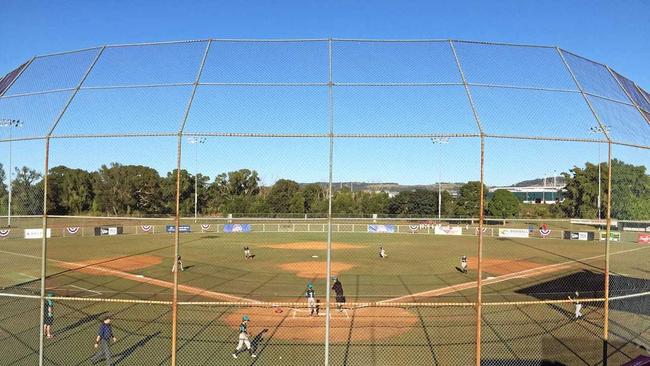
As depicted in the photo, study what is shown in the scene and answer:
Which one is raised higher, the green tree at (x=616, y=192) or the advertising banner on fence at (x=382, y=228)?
the green tree at (x=616, y=192)

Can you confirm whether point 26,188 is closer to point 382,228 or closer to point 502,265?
point 502,265

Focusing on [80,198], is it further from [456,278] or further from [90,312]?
[456,278]

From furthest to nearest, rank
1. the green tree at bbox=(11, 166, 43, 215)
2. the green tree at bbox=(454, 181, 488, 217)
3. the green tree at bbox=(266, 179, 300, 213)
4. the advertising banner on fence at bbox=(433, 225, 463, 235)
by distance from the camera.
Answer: the green tree at bbox=(266, 179, 300, 213) → the green tree at bbox=(454, 181, 488, 217) → the advertising banner on fence at bbox=(433, 225, 463, 235) → the green tree at bbox=(11, 166, 43, 215)

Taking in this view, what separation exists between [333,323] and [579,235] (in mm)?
38506

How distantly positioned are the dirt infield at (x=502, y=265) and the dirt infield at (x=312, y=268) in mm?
8774

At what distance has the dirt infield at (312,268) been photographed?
2467 cm

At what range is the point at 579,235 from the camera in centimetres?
4256

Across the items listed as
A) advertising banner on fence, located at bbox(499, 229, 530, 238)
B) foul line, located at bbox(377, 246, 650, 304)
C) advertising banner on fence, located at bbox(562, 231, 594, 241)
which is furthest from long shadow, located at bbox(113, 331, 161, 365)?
advertising banner on fence, located at bbox(562, 231, 594, 241)

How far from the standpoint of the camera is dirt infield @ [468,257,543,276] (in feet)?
84.2

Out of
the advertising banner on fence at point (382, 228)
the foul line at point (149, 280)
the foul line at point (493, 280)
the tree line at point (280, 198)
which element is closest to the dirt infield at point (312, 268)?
the foul line at point (149, 280)

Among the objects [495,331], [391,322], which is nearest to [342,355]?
[391,322]

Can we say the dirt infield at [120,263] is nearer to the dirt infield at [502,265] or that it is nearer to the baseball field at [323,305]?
the baseball field at [323,305]

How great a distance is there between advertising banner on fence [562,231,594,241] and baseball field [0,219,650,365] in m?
5.27

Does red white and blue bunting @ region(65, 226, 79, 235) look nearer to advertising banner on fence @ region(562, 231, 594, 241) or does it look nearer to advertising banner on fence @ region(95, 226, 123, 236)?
advertising banner on fence @ region(95, 226, 123, 236)
